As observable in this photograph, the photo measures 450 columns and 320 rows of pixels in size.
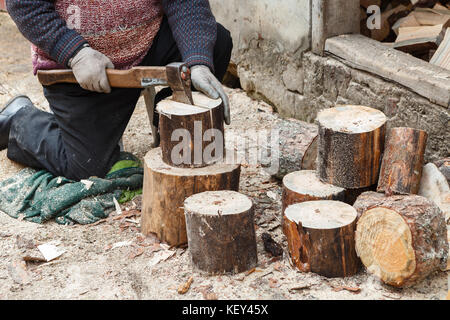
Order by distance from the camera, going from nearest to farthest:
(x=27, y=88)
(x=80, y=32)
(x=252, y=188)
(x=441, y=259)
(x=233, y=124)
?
(x=441, y=259) → (x=80, y=32) → (x=252, y=188) → (x=233, y=124) → (x=27, y=88)

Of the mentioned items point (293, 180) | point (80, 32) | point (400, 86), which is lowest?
point (293, 180)

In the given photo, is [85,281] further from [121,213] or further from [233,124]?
[233,124]

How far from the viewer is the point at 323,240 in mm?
2438

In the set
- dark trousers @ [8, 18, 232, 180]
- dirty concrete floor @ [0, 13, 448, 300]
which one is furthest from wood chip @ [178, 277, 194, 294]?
dark trousers @ [8, 18, 232, 180]

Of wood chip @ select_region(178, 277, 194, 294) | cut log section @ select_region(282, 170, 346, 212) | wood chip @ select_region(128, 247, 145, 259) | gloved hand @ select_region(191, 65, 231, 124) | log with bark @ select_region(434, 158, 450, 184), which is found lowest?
wood chip @ select_region(128, 247, 145, 259)

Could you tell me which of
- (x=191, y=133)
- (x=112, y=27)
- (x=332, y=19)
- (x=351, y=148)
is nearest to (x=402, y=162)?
(x=351, y=148)

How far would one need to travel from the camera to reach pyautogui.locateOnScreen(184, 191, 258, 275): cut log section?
248cm

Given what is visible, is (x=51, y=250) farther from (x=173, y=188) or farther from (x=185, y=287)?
(x=185, y=287)

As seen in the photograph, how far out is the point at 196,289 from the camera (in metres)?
2.48

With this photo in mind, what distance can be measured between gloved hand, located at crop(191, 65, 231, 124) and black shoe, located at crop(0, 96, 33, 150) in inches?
56.7

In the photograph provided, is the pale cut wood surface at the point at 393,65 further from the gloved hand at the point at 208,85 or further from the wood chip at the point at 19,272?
the wood chip at the point at 19,272

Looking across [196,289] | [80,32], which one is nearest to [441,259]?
[196,289]

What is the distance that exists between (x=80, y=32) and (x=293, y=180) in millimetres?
1519

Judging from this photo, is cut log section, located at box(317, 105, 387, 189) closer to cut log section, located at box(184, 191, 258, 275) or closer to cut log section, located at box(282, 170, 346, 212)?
cut log section, located at box(282, 170, 346, 212)
